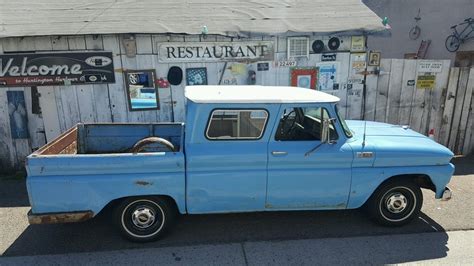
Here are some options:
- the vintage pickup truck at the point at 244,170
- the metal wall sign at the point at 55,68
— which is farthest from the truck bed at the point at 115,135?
the metal wall sign at the point at 55,68

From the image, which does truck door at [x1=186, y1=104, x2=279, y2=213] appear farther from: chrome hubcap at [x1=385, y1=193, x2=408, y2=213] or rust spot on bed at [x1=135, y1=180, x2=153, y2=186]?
chrome hubcap at [x1=385, y1=193, x2=408, y2=213]

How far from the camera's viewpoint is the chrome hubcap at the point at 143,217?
4.11 metres

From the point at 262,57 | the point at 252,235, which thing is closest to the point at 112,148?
the point at 252,235

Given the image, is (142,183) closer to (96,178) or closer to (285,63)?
(96,178)

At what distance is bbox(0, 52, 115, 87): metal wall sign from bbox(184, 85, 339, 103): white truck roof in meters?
2.69

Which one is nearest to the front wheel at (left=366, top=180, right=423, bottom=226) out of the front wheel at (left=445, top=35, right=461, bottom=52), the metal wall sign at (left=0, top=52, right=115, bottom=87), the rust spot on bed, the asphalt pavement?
the asphalt pavement

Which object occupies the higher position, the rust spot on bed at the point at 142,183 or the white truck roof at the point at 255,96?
the white truck roof at the point at 255,96

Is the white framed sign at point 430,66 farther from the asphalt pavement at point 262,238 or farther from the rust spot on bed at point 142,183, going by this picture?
the rust spot on bed at point 142,183

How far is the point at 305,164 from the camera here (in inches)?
164

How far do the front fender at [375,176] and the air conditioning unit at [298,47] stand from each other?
3.22 metres

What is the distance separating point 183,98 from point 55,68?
7.66ft

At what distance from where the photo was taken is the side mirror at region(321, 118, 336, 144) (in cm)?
400

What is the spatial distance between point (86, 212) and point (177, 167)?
3.67 ft

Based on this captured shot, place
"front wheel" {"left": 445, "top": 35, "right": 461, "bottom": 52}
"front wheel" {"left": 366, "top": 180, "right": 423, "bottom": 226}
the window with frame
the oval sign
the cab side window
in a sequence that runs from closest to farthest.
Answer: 1. the window with frame
2. the cab side window
3. "front wheel" {"left": 366, "top": 180, "right": 423, "bottom": 226}
4. the oval sign
5. "front wheel" {"left": 445, "top": 35, "right": 461, "bottom": 52}
